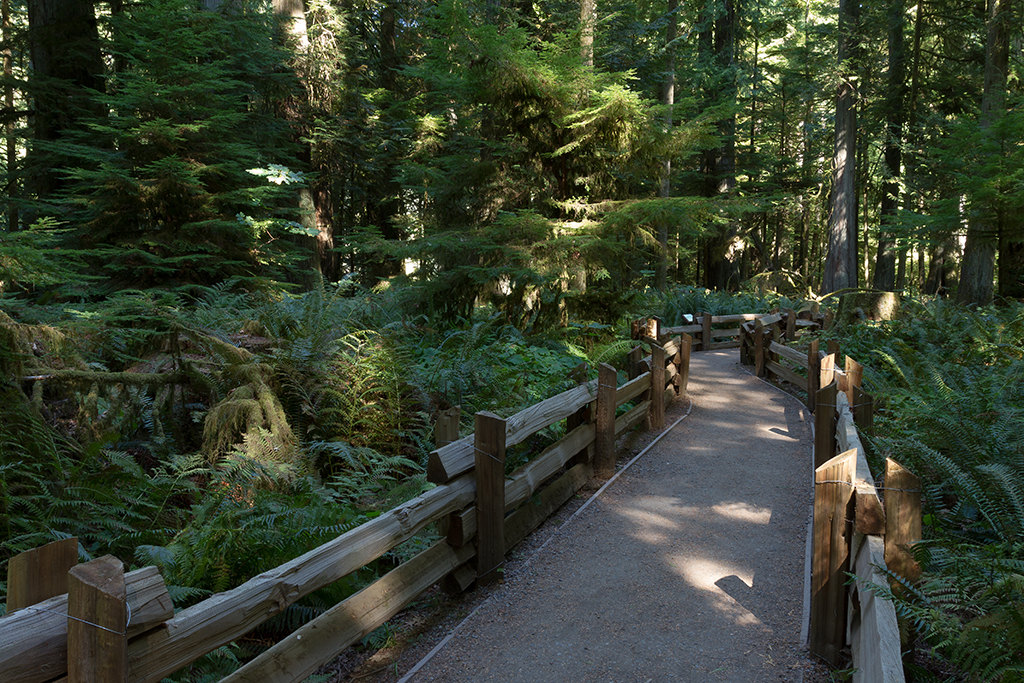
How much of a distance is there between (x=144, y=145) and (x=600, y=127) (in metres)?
7.86

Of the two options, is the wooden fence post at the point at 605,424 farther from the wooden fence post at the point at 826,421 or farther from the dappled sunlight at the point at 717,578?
the wooden fence post at the point at 826,421

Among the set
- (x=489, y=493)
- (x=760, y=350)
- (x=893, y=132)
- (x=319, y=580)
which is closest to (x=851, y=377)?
(x=489, y=493)

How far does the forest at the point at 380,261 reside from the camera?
13.3 ft

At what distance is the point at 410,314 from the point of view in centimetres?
1081

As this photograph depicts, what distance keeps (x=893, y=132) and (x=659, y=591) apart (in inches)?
930

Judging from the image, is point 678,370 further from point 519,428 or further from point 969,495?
point 969,495

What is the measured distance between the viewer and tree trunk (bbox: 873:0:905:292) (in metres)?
20.6

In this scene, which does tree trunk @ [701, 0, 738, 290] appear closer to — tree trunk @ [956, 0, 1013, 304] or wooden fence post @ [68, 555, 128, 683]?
tree trunk @ [956, 0, 1013, 304]

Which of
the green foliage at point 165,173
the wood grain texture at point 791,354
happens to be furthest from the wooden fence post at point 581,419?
the green foliage at point 165,173

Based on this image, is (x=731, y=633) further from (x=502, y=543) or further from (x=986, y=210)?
(x=986, y=210)

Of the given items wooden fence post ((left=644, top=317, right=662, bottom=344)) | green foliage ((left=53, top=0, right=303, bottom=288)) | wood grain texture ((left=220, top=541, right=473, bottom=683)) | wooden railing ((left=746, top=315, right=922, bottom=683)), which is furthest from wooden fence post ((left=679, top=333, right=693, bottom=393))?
green foliage ((left=53, top=0, right=303, bottom=288))

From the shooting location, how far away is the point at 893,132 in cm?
2211

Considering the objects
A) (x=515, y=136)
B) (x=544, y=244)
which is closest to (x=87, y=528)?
(x=544, y=244)

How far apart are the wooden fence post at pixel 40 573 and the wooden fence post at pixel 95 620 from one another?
0.08 metres
